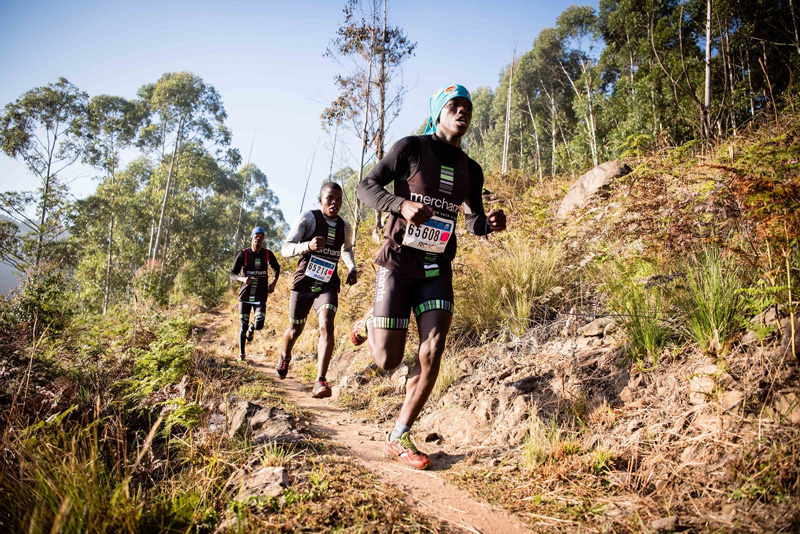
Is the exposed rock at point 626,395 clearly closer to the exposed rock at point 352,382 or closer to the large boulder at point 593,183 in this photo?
the exposed rock at point 352,382

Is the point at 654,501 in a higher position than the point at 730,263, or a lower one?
lower

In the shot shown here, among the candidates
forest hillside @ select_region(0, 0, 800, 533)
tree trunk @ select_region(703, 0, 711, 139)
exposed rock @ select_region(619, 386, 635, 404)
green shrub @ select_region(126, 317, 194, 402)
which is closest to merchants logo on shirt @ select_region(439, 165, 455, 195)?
forest hillside @ select_region(0, 0, 800, 533)

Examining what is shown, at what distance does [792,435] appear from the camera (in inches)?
64.3

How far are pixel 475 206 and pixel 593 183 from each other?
529 centimetres

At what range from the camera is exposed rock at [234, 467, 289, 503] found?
175 centimetres

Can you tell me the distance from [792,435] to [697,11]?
19.9 m

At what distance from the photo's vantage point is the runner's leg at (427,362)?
2.65 metres

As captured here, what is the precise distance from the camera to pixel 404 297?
9.32 ft

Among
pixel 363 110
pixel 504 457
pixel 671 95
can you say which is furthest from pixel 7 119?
pixel 671 95

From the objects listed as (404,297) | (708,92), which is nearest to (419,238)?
(404,297)

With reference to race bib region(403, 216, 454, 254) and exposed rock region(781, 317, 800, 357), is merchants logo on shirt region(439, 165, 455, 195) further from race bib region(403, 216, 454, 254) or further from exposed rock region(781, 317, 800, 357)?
exposed rock region(781, 317, 800, 357)

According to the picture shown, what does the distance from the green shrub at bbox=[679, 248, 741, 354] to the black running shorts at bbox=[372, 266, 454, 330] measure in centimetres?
156

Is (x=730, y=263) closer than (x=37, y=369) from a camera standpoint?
Yes

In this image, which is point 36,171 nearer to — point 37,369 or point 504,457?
point 37,369
